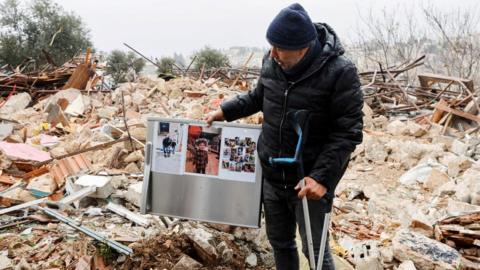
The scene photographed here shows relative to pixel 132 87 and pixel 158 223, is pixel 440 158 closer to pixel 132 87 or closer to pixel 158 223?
pixel 158 223

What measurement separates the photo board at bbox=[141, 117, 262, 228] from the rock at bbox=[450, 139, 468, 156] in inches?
204

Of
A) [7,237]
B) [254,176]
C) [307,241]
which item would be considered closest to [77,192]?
[7,237]

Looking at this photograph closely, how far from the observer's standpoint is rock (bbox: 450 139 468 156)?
6.72 meters

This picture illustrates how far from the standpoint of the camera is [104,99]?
11.7 metres

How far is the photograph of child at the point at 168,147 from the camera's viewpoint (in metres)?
2.74

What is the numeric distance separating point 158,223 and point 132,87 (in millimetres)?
9094

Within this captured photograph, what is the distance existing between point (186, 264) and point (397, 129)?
20.4ft

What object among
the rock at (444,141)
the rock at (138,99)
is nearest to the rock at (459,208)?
the rock at (444,141)

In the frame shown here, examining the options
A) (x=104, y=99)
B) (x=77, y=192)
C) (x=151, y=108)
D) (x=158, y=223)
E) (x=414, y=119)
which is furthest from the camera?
(x=104, y=99)

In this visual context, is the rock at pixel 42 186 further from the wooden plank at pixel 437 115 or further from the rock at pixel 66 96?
the wooden plank at pixel 437 115

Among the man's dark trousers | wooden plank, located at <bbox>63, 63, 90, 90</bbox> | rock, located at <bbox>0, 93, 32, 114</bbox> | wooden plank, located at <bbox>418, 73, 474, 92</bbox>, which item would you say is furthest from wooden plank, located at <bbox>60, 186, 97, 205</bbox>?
wooden plank, located at <bbox>63, 63, 90, 90</bbox>

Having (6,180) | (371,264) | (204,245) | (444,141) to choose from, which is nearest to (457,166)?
(444,141)

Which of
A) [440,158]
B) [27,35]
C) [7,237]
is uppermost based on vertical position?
[27,35]

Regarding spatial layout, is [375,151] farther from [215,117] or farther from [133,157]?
[215,117]
